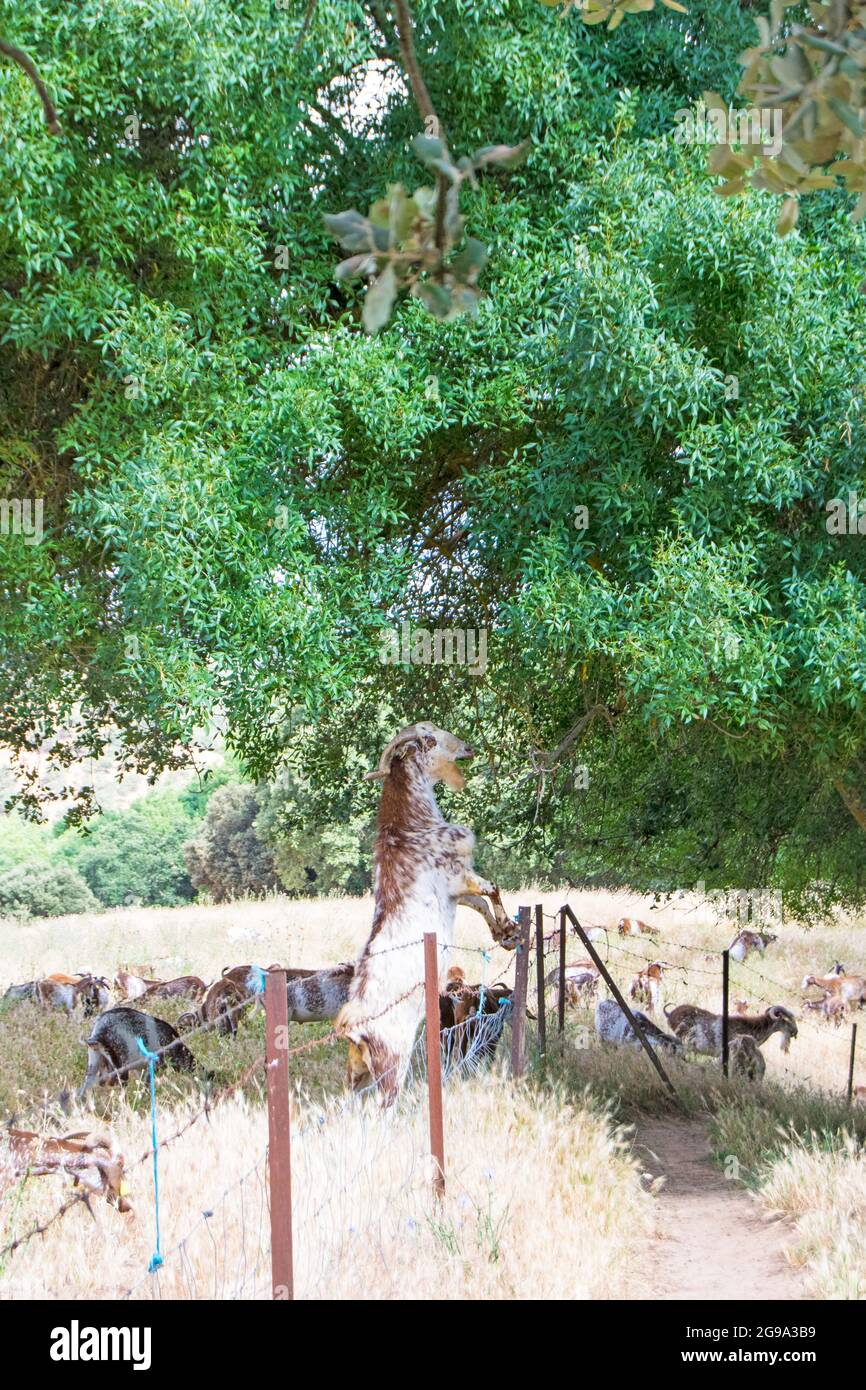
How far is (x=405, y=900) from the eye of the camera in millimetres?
10477

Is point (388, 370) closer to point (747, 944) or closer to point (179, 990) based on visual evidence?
point (179, 990)

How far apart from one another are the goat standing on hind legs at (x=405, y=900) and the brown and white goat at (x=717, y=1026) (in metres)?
5.96

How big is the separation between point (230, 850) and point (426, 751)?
105 ft

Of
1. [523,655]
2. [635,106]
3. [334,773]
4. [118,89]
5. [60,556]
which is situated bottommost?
[334,773]

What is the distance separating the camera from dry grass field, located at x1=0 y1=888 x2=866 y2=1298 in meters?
6.71

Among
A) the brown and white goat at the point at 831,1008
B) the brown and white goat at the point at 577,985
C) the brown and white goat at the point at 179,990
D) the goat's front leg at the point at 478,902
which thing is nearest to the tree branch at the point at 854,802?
the goat's front leg at the point at 478,902

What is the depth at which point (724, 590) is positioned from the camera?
9.21m

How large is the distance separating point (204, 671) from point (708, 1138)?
671 centimetres

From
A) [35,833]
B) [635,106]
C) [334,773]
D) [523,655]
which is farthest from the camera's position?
[35,833]

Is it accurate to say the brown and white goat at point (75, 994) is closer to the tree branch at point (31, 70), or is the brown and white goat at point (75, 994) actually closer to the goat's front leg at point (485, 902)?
the goat's front leg at point (485, 902)

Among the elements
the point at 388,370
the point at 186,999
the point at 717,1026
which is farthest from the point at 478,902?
the point at 186,999

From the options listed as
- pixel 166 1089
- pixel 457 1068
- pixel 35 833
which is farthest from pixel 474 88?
pixel 35 833

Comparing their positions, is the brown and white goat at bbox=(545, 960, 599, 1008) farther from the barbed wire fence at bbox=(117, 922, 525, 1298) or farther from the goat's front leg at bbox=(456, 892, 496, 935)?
the barbed wire fence at bbox=(117, 922, 525, 1298)

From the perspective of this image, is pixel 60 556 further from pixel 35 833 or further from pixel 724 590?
pixel 35 833
